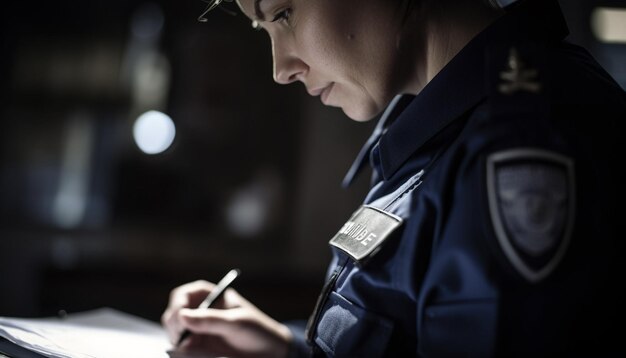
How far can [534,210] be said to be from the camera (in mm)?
392

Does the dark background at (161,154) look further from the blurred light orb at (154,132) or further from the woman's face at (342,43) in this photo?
the woman's face at (342,43)

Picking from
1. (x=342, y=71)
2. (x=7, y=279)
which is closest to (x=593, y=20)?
(x=342, y=71)

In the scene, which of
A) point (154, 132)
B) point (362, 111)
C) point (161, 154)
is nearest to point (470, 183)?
point (362, 111)

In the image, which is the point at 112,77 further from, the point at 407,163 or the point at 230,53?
the point at 407,163

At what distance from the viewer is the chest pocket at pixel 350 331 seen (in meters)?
0.49

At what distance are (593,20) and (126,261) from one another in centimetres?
207

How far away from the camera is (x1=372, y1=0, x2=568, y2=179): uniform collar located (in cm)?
52

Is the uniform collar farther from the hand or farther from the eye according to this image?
the hand

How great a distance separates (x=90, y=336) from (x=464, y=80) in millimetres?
502

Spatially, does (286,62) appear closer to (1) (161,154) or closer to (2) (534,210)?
(2) (534,210)

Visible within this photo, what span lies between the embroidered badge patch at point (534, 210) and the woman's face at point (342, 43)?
0.25 metres

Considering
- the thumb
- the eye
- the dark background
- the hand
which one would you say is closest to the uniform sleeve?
the hand

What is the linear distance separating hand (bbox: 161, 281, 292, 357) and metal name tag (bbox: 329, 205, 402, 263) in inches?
7.8

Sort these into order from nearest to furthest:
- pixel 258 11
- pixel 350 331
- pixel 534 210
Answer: pixel 534 210
pixel 350 331
pixel 258 11
